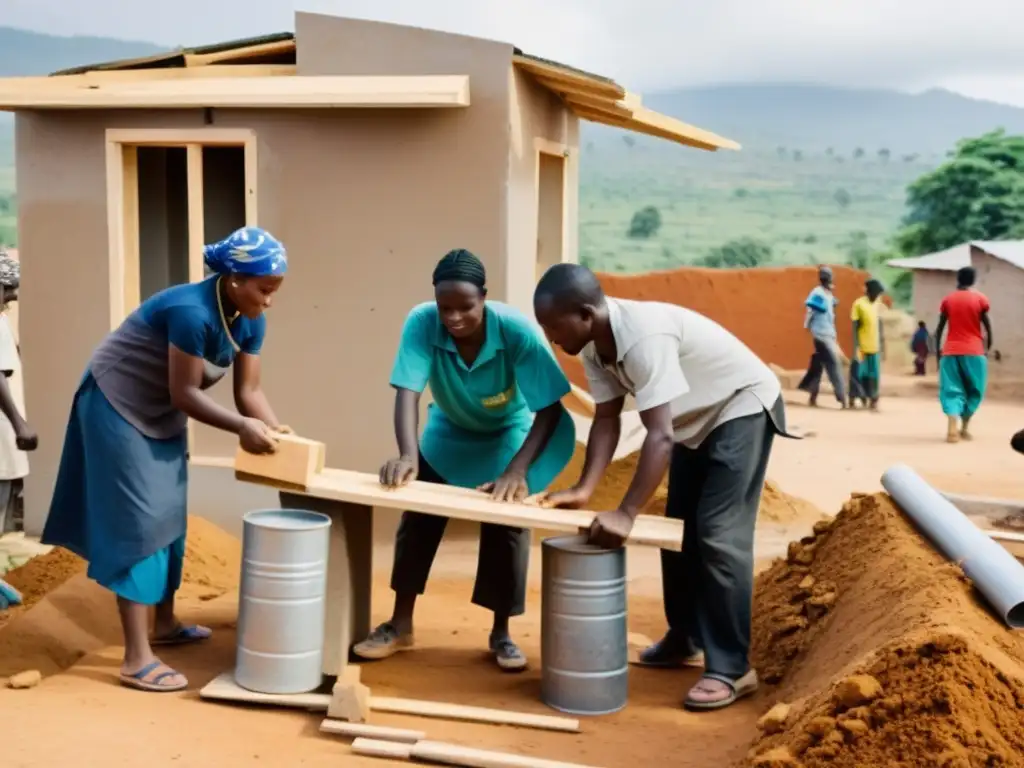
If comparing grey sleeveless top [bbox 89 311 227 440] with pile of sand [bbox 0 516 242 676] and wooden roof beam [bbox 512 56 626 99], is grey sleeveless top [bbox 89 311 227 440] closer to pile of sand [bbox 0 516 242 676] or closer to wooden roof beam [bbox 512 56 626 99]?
pile of sand [bbox 0 516 242 676]

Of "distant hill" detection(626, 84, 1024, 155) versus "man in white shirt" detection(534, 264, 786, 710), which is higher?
"distant hill" detection(626, 84, 1024, 155)

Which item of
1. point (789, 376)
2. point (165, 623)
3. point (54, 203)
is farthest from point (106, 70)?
point (789, 376)

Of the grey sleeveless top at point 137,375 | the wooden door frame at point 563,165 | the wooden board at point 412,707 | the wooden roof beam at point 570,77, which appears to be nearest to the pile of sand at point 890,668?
the wooden board at point 412,707

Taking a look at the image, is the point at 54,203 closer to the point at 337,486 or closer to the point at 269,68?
the point at 269,68

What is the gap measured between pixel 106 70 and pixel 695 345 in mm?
4777

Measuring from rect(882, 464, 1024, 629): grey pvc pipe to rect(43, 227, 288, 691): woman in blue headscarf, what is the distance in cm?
257

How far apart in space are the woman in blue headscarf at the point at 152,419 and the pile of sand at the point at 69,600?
63cm

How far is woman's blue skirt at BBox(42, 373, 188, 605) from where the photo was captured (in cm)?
477

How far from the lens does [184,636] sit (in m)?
5.45

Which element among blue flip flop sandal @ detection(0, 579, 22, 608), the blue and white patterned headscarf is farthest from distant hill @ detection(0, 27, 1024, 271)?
the blue and white patterned headscarf

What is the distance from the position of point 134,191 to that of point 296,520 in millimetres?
3901

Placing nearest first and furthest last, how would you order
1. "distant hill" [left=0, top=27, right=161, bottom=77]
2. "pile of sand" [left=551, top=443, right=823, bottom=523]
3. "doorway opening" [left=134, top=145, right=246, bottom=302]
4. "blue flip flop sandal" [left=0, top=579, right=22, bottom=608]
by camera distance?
"blue flip flop sandal" [left=0, top=579, right=22, bottom=608] → "pile of sand" [left=551, top=443, right=823, bottom=523] → "doorway opening" [left=134, top=145, right=246, bottom=302] → "distant hill" [left=0, top=27, right=161, bottom=77]

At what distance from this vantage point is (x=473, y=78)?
7.32m

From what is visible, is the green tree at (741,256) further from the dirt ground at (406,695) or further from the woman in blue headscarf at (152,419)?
the woman in blue headscarf at (152,419)
